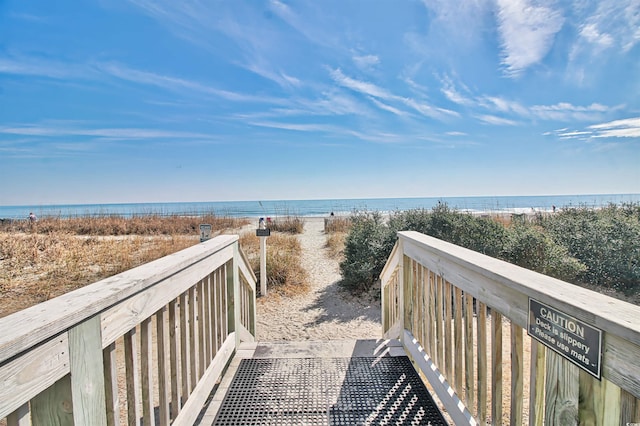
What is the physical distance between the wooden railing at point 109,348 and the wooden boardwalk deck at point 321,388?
0.26 metres

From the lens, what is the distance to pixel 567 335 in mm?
856

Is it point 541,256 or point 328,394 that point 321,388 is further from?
point 541,256

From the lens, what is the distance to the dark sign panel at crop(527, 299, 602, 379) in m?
0.78

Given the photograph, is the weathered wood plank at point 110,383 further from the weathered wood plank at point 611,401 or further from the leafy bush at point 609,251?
the leafy bush at point 609,251

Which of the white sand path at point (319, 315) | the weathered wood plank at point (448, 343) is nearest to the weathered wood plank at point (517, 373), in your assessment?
the weathered wood plank at point (448, 343)

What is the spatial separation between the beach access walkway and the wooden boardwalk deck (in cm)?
1

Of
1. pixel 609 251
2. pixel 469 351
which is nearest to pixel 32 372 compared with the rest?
pixel 469 351

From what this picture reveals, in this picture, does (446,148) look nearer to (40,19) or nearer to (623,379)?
(40,19)

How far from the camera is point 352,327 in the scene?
474 centimetres

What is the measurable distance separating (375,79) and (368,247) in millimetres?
6716

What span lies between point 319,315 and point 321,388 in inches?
119

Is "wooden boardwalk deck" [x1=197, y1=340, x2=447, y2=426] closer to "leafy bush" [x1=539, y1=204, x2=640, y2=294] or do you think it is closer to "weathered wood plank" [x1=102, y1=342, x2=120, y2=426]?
"weathered wood plank" [x1=102, y1=342, x2=120, y2=426]

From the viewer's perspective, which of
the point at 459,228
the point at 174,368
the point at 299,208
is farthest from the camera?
the point at 299,208

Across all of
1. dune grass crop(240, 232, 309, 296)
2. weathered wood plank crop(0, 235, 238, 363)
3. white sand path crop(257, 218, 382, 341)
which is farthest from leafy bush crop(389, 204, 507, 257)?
weathered wood plank crop(0, 235, 238, 363)
